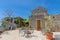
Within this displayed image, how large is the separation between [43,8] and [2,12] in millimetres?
10071

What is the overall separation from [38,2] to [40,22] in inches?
186

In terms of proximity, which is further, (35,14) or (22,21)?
(22,21)

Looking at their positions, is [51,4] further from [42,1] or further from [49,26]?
[49,26]

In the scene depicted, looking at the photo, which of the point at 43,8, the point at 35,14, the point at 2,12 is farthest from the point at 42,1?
the point at 2,12

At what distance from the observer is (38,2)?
25875 mm

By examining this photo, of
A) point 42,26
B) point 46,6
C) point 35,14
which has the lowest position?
point 42,26

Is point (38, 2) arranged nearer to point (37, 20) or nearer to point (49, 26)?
point (37, 20)

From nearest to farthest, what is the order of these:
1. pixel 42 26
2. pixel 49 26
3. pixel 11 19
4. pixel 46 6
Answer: pixel 49 26
pixel 42 26
pixel 46 6
pixel 11 19

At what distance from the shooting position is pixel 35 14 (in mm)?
24297

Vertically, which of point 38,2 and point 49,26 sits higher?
point 38,2

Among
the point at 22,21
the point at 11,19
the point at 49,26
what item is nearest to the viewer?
the point at 49,26

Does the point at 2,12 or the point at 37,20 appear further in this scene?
the point at 2,12

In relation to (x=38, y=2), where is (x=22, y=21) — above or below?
below

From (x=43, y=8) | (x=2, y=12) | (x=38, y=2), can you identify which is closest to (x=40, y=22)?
(x=43, y=8)
